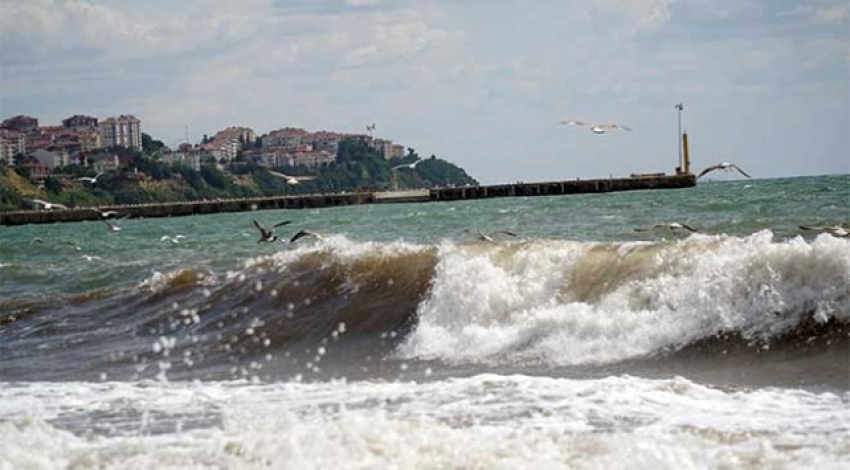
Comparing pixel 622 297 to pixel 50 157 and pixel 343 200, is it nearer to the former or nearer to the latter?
pixel 343 200

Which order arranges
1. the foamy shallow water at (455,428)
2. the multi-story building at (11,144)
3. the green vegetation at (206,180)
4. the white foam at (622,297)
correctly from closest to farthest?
the foamy shallow water at (455,428) → the white foam at (622,297) → the green vegetation at (206,180) → the multi-story building at (11,144)

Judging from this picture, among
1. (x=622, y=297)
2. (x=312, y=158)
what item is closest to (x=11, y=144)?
(x=312, y=158)

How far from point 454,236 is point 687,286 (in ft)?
64.1

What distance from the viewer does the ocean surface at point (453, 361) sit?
923cm

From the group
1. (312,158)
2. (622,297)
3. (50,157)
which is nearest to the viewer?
(622,297)

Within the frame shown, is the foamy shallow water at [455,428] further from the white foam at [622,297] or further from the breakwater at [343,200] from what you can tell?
the breakwater at [343,200]

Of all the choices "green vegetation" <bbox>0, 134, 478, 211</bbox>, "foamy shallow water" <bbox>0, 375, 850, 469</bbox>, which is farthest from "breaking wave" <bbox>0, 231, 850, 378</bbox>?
"green vegetation" <bbox>0, 134, 478, 211</bbox>

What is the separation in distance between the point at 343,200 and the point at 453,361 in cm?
9151

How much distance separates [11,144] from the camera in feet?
612

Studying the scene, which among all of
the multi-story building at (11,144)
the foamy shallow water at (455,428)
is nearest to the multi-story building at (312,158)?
the multi-story building at (11,144)

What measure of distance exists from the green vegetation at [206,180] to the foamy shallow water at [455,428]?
10474 cm

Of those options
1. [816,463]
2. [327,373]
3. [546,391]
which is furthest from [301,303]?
[816,463]

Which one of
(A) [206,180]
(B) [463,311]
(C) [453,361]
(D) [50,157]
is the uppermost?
(D) [50,157]

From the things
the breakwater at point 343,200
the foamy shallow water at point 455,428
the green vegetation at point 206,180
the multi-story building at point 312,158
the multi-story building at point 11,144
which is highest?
the multi-story building at point 11,144
